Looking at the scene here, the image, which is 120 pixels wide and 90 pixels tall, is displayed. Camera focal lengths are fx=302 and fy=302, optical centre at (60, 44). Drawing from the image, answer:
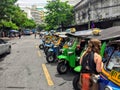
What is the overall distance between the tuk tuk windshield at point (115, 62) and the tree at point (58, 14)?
182 ft

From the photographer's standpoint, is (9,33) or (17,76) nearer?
(17,76)

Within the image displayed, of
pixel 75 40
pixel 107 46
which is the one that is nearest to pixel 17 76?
pixel 75 40

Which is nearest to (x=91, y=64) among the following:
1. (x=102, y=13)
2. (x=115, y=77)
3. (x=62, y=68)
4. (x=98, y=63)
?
(x=98, y=63)

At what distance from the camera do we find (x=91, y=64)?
273 inches

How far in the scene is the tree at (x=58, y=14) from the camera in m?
62.7

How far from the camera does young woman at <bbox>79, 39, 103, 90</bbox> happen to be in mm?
6793

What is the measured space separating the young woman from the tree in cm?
5553

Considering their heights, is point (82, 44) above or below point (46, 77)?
above

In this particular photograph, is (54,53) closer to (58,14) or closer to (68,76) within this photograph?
(68,76)

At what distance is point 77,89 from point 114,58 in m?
3.19

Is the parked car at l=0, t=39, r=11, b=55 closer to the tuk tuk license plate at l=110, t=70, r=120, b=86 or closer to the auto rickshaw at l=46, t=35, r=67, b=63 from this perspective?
the auto rickshaw at l=46, t=35, r=67, b=63

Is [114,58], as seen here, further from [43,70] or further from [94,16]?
[94,16]

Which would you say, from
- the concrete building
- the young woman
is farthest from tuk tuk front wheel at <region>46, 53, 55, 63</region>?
the young woman

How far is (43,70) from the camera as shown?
1508cm
